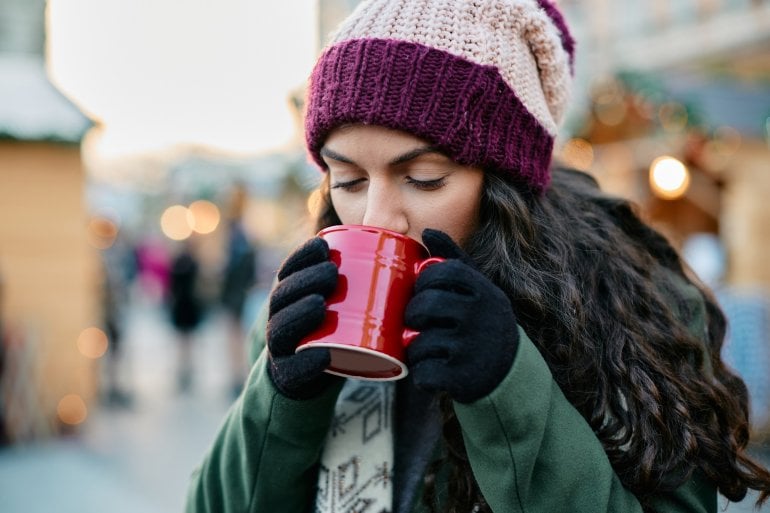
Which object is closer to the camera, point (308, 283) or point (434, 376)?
point (434, 376)

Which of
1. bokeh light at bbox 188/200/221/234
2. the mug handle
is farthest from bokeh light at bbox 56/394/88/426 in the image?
bokeh light at bbox 188/200/221/234

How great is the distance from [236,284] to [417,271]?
23.9ft

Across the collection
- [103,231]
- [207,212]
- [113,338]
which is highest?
[103,231]

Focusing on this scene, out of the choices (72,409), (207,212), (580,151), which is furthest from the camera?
(207,212)

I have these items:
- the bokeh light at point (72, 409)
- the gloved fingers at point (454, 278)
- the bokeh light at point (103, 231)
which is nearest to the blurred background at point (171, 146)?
the bokeh light at point (72, 409)

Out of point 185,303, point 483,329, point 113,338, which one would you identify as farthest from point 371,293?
point 185,303

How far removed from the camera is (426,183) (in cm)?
144

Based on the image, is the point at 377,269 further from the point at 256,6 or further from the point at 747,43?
the point at 747,43

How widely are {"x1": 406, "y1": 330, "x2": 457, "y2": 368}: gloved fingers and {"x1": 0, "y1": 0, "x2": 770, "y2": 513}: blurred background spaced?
82 centimetres

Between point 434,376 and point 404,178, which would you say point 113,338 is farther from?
point 434,376

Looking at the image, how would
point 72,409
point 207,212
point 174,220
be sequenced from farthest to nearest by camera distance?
1. point 174,220
2. point 207,212
3. point 72,409

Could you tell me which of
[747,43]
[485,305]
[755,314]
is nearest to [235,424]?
[485,305]

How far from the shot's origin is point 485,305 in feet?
3.92

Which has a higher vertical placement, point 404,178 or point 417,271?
point 404,178
